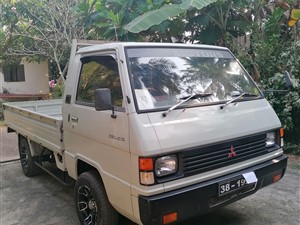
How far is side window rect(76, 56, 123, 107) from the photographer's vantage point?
3.17 m

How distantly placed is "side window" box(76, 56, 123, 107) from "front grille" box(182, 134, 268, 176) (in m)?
0.83

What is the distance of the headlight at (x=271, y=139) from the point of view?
3518mm

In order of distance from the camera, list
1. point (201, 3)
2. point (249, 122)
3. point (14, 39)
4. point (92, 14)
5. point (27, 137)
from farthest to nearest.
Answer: point (14, 39) → point (92, 14) → point (201, 3) → point (27, 137) → point (249, 122)

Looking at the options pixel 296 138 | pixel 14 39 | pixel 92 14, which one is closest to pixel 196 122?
pixel 296 138

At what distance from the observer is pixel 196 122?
2953 mm

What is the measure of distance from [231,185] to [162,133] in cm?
88

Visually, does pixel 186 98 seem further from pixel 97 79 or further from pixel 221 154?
pixel 97 79

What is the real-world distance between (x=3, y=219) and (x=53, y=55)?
7948 millimetres

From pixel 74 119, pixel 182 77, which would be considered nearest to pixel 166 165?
pixel 182 77

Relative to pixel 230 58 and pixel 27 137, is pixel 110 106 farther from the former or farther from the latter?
pixel 27 137

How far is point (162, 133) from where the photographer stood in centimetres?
271

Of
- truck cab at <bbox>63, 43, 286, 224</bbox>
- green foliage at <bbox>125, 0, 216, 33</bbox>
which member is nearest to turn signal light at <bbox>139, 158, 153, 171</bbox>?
truck cab at <bbox>63, 43, 286, 224</bbox>

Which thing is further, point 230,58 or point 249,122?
point 230,58

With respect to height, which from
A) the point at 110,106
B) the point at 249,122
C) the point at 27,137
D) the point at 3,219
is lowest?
the point at 3,219
